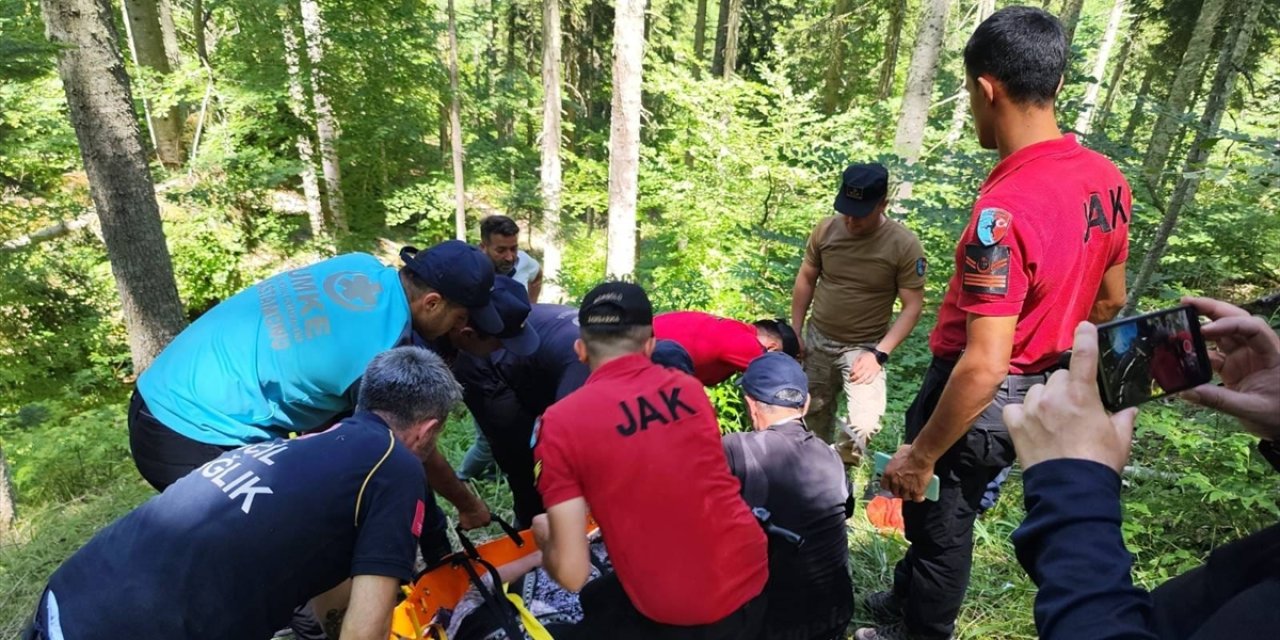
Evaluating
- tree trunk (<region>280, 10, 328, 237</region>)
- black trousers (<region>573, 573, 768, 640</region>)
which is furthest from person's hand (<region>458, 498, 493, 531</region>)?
tree trunk (<region>280, 10, 328, 237</region>)

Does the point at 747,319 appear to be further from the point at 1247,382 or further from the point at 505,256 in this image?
the point at 1247,382

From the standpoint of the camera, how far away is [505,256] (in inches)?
195

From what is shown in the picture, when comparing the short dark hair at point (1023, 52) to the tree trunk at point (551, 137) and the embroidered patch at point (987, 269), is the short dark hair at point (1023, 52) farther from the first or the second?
the tree trunk at point (551, 137)

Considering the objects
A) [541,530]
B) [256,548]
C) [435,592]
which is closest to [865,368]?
[541,530]

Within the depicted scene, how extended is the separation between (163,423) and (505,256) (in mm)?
2903

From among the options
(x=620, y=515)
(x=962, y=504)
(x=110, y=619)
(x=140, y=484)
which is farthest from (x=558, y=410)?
(x=140, y=484)

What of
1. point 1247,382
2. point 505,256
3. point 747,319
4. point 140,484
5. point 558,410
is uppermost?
point 1247,382

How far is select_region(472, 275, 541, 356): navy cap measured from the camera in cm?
280

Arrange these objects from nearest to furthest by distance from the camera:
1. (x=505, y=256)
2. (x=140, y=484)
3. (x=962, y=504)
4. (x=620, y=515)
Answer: (x=620, y=515) < (x=962, y=504) < (x=140, y=484) < (x=505, y=256)

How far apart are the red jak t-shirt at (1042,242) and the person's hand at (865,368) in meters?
1.70

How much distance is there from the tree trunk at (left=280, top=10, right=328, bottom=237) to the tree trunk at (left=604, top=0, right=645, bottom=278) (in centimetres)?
576

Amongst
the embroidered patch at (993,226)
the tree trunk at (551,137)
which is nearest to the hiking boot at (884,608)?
the embroidered patch at (993,226)

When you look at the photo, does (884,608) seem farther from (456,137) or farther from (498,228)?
(456,137)

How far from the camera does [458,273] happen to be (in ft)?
8.09
